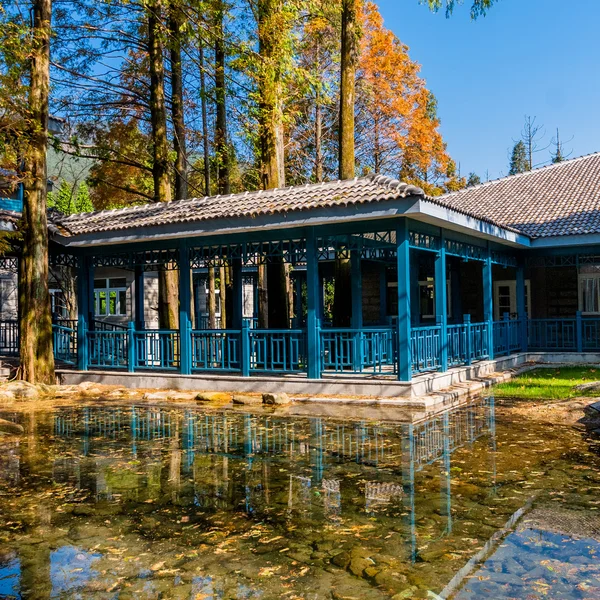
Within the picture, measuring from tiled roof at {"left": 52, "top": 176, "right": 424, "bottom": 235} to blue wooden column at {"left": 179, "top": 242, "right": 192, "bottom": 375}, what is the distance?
0.98 metres

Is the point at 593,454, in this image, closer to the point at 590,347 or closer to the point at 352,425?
the point at 352,425

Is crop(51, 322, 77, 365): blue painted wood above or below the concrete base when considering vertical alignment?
above

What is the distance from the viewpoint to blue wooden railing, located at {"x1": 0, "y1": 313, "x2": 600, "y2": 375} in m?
13.2

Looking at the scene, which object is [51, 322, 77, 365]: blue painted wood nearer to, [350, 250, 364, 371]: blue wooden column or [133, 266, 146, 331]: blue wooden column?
[133, 266, 146, 331]: blue wooden column

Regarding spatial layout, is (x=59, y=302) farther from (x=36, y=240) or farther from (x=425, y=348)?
(x=425, y=348)

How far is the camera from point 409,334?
1246cm

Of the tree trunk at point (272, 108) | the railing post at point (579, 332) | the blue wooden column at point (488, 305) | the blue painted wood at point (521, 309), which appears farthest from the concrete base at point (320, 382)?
the tree trunk at point (272, 108)

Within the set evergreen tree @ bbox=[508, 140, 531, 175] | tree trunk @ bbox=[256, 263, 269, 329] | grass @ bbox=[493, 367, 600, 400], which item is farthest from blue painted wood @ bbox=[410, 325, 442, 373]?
evergreen tree @ bbox=[508, 140, 531, 175]

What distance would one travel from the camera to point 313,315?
43.5 ft

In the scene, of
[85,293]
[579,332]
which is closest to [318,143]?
[579,332]

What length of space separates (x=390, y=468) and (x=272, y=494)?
156 cm

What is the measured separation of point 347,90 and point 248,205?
4.69 meters

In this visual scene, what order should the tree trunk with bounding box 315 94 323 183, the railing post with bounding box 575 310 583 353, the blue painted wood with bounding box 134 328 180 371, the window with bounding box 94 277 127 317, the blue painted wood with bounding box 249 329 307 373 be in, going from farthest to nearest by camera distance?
the tree trunk with bounding box 315 94 323 183
the window with bounding box 94 277 127 317
the railing post with bounding box 575 310 583 353
the blue painted wood with bounding box 134 328 180 371
the blue painted wood with bounding box 249 329 307 373

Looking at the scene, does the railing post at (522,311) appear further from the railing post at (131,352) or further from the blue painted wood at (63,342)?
the blue painted wood at (63,342)
